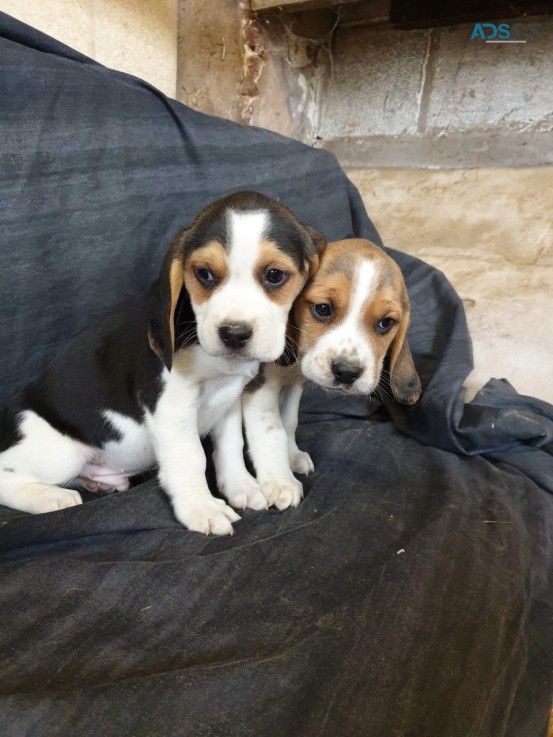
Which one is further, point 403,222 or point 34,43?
point 403,222

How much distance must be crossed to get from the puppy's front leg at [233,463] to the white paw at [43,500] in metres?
0.57

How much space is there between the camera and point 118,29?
10.8ft

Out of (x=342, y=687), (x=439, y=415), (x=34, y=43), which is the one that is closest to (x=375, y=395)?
(x=439, y=415)

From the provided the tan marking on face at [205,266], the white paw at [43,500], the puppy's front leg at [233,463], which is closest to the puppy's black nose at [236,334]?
the tan marking on face at [205,266]

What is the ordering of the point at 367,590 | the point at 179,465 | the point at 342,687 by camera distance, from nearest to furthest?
the point at 342,687 → the point at 367,590 → the point at 179,465

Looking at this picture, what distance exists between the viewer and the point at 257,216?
1.88 m

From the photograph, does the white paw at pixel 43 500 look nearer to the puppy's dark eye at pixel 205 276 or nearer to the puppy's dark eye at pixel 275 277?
the puppy's dark eye at pixel 205 276

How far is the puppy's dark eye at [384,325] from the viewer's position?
7.49 feet

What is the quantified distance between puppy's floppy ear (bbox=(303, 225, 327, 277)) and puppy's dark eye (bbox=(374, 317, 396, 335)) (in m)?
0.34

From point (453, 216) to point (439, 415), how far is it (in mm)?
1783

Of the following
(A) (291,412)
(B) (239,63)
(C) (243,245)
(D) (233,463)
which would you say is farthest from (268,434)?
(B) (239,63)

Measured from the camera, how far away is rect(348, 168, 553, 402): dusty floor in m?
3.10

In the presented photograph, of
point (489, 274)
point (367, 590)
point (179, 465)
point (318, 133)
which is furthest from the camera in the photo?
point (318, 133)

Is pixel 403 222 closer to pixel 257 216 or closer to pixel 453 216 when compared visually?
pixel 453 216
